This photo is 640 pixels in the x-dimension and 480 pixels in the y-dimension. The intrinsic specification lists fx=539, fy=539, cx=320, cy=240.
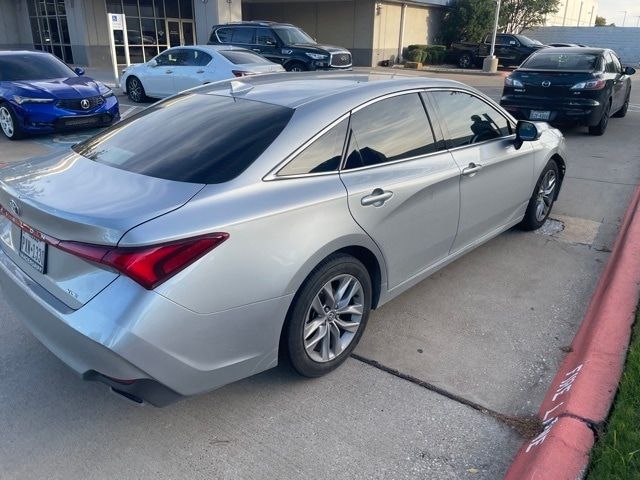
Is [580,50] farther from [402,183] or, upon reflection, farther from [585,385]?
[585,385]

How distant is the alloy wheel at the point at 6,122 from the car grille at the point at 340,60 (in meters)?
9.63

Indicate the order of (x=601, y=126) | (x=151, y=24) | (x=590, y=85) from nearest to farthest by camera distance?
(x=590, y=85) → (x=601, y=126) → (x=151, y=24)

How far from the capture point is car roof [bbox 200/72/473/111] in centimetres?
312

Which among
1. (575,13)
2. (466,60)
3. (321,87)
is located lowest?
(466,60)

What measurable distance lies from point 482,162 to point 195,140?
7.07 feet

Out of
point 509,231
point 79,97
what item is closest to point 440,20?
point 79,97

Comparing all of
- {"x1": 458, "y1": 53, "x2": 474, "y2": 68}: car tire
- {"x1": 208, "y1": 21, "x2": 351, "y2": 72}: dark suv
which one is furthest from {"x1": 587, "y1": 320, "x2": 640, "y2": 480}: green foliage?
{"x1": 458, "y1": 53, "x2": 474, "y2": 68}: car tire

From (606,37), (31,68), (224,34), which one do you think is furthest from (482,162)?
(606,37)

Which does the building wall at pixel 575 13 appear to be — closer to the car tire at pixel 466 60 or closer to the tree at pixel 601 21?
the tree at pixel 601 21

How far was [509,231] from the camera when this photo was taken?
541cm

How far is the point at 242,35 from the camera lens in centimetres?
1680

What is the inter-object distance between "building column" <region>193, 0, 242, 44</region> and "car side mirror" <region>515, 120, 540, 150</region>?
21938 millimetres

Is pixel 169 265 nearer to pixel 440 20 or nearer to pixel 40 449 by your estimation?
pixel 40 449

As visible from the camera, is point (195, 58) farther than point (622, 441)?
Yes
